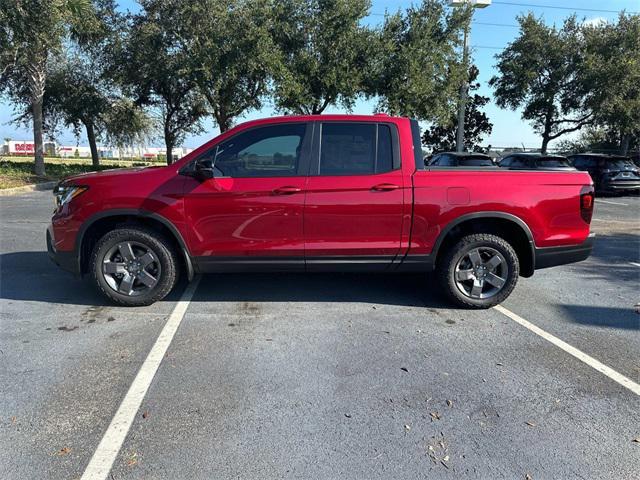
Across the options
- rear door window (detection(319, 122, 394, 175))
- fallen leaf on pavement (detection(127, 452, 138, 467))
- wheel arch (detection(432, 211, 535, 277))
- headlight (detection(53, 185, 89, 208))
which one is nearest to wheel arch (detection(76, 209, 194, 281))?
headlight (detection(53, 185, 89, 208))

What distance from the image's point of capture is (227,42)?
1962 cm

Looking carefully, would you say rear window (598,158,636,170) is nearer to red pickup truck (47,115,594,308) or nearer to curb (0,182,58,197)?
red pickup truck (47,115,594,308)

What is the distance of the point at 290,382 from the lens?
3.40 m

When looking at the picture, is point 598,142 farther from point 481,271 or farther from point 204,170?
point 204,170

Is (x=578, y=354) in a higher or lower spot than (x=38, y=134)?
lower

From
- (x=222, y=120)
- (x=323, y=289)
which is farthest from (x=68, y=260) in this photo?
(x=222, y=120)

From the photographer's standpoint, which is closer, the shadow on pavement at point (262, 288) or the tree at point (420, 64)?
the shadow on pavement at point (262, 288)

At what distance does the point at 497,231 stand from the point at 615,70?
20.9 meters

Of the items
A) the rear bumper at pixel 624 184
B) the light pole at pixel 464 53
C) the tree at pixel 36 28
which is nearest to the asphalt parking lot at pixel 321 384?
the tree at pixel 36 28

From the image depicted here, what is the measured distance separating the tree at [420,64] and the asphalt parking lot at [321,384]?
15992 millimetres

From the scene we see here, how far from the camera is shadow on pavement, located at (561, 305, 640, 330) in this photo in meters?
4.59

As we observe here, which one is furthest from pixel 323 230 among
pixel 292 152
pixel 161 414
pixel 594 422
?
pixel 594 422

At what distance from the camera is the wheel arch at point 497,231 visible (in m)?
4.68

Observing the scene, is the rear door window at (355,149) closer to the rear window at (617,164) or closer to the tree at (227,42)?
the tree at (227,42)
